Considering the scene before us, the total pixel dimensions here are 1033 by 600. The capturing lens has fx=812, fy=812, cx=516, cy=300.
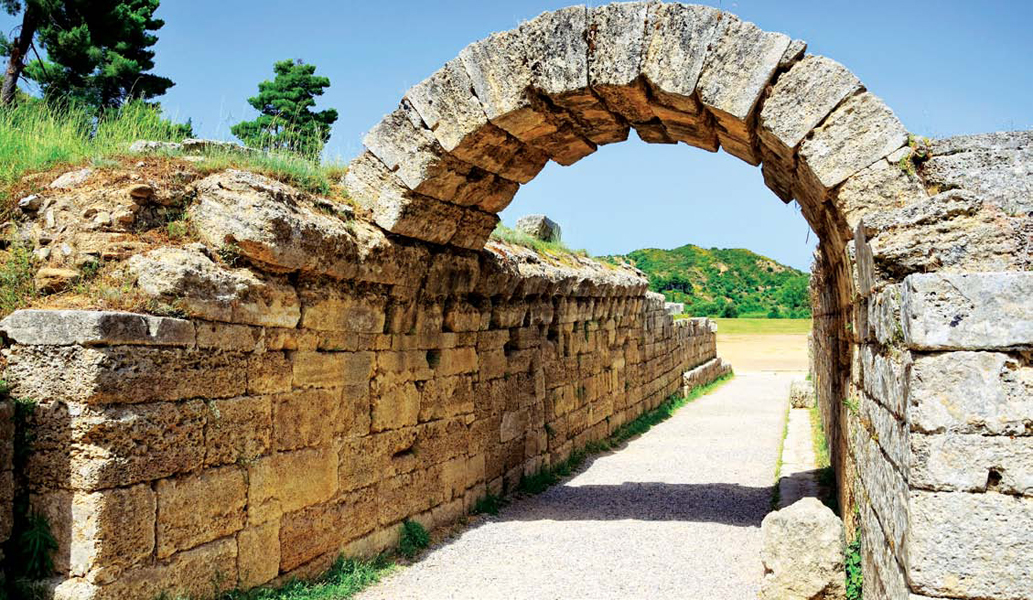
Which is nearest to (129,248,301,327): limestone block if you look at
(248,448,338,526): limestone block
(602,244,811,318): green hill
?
(248,448,338,526): limestone block

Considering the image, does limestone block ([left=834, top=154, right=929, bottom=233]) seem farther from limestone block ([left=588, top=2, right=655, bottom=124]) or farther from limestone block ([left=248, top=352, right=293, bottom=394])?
limestone block ([left=248, top=352, right=293, bottom=394])

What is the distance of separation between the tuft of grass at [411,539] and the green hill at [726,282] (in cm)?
4422

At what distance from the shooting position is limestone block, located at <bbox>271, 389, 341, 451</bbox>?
570 centimetres

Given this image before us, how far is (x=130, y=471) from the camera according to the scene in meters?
4.46

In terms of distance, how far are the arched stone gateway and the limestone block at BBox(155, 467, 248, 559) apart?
8.30 ft

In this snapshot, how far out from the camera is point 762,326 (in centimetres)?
4488

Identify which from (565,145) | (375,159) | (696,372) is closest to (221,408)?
(375,159)

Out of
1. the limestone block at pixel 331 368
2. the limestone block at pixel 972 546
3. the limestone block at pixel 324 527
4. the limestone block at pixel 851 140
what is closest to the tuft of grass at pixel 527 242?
the limestone block at pixel 331 368

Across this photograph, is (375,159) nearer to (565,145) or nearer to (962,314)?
(565,145)

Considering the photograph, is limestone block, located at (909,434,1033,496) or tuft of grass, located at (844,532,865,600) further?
tuft of grass, located at (844,532,865,600)

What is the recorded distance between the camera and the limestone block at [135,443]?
429cm

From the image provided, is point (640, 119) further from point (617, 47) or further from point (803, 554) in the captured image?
point (803, 554)

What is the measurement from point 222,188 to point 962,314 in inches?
183

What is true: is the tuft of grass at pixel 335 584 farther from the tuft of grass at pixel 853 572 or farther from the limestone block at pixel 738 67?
the limestone block at pixel 738 67
